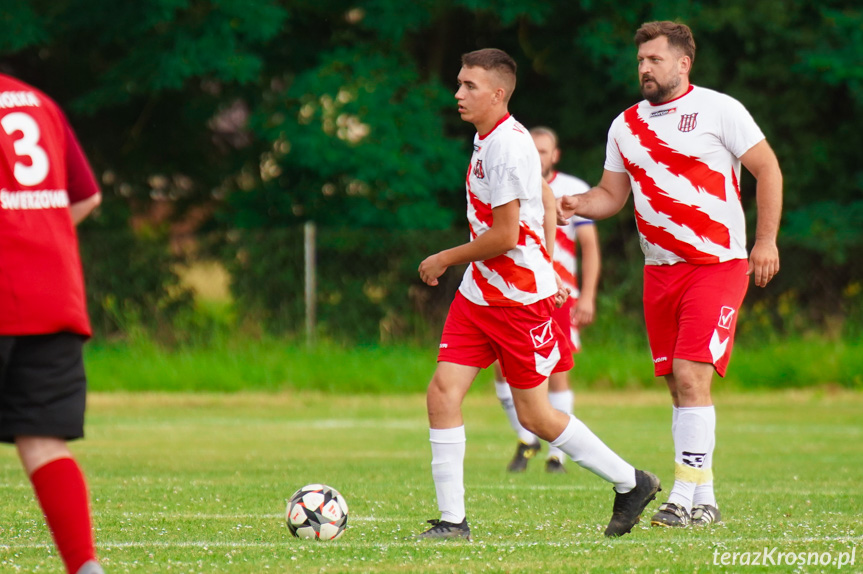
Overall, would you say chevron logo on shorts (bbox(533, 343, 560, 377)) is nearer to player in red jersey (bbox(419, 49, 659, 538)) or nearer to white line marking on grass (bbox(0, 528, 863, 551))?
Result: player in red jersey (bbox(419, 49, 659, 538))

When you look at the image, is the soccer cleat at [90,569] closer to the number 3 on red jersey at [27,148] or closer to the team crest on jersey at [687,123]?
the number 3 on red jersey at [27,148]

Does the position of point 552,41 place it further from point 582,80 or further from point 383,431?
point 383,431

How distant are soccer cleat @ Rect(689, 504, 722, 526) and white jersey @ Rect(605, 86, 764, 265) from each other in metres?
1.20

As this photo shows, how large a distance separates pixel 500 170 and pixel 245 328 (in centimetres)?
1343

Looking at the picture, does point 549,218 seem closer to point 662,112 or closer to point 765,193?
point 662,112

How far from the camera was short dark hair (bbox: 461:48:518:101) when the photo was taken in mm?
5836

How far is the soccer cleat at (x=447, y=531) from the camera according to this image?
5.66 meters

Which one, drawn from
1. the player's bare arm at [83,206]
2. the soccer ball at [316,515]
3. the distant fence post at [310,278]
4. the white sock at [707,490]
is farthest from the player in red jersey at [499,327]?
the distant fence post at [310,278]

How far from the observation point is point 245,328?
1867 centimetres

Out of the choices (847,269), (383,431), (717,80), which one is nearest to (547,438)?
(383,431)

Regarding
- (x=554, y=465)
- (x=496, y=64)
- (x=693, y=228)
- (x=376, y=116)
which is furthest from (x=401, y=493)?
(x=376, y=116)

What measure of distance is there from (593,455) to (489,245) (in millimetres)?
1070

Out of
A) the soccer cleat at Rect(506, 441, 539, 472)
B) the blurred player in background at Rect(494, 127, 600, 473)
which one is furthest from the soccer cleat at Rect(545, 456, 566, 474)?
the soccer cleat at Rect(506, 441, 539, 472)

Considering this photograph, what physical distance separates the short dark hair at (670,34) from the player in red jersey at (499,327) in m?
0.93
